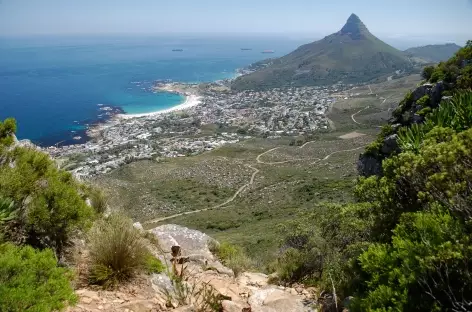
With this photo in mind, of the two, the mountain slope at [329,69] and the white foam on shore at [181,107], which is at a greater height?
the mountain slope at [329,69]

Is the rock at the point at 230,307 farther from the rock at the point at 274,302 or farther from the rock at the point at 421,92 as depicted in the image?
the rock at the point at 421,92


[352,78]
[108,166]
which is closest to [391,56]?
[352,78]

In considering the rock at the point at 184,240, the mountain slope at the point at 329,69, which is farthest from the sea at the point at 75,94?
the rock at the point at 184,240

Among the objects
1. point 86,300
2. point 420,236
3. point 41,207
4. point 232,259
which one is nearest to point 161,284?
point 86,300

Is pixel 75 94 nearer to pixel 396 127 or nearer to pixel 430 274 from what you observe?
pixel 396 127

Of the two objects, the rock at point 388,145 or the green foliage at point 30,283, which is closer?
the green foliage at point 30,283

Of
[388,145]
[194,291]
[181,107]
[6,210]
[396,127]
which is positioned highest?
[6,210]
